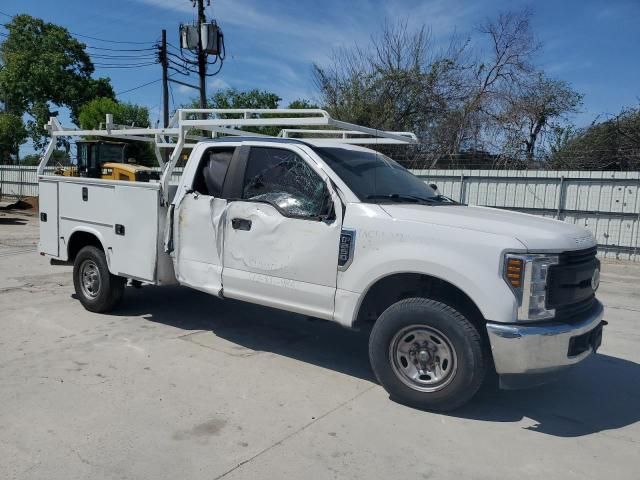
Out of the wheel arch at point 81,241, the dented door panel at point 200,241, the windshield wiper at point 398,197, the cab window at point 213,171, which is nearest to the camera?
the windshield wiper at point 398,197

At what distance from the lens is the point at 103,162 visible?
1719 cm

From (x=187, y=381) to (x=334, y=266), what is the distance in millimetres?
1535

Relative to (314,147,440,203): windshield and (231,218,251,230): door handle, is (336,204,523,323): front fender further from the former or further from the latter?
(231,218,251,230): door handle

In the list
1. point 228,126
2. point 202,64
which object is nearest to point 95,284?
point 228,126

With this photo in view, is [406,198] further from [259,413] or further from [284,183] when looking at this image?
[259,413]

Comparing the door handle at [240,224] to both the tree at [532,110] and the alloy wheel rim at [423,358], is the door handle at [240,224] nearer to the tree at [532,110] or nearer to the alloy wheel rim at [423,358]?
the alloy wheel rim at [423,358]

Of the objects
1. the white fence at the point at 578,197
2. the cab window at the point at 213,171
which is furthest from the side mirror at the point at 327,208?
the white fence at the point at 578,197

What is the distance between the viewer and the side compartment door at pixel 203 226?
5102 mm

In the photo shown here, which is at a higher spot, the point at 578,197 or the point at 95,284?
the point at 578,197

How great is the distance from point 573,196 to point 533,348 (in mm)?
11008

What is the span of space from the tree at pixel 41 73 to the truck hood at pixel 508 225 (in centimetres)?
3715

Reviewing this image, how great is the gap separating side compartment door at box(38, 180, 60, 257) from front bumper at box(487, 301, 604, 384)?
5370mm

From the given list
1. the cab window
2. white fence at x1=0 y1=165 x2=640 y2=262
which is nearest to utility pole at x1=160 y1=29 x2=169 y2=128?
white fence at x1=0 y1=165 x2=640 y2=262

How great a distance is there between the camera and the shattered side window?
4.57 m
